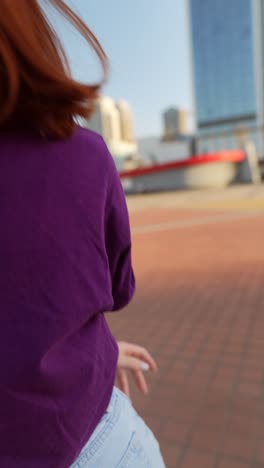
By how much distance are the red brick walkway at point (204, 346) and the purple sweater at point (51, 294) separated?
1760mm

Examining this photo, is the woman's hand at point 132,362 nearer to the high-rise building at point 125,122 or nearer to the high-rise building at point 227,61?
the high-rise building at point 125,122

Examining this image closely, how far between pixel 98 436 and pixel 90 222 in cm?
32

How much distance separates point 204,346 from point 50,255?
2.91m

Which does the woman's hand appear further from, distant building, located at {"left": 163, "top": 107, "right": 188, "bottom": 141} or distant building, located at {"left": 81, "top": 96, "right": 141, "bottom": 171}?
distant building, located at {"left": 163, "top": 107, "right": 188, "bottom": 141}

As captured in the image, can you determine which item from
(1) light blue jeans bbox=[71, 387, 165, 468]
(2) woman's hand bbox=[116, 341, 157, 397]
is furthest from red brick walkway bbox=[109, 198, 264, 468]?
(1) light blue jeans bbox=[71, 387, 165, 468]

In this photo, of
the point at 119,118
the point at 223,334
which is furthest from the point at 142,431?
the point at 119,118

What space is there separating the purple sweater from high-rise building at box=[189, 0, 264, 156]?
55.3 meters

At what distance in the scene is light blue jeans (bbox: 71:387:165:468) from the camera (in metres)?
0.71

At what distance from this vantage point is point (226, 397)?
A: 2709 millimetres

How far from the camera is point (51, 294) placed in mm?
622

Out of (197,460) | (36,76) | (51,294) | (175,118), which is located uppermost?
(36,76)

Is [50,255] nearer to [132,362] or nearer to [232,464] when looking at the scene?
[132,362]

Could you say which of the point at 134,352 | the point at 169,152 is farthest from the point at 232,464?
the point at 169,152

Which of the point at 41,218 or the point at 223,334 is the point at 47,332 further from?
the point at 223,334
